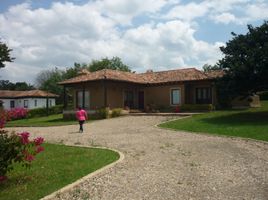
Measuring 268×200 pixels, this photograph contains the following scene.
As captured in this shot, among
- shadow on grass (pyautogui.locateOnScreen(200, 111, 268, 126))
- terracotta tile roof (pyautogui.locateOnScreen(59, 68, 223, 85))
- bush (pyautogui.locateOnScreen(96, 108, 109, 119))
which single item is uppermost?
terracotta tile roof (pyautogui.locateOnScreen(59, 68, 223, 85))

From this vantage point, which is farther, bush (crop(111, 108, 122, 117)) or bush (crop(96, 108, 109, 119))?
bush (crop(111, 108, 122, 117))

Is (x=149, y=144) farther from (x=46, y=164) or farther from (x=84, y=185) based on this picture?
(x=84, y=185)

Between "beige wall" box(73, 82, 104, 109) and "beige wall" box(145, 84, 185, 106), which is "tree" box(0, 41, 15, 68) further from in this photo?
"beige wall" box(145, 84, 185, 106)

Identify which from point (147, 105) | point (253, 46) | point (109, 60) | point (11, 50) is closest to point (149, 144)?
point (253, 46)

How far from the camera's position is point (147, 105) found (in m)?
38.4

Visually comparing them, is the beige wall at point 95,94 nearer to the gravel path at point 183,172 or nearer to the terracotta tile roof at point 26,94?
the gravel path at point 183,172

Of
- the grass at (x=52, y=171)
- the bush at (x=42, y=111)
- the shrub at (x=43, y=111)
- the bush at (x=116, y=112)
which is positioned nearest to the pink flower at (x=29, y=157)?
the grass at (x=52, y=171)

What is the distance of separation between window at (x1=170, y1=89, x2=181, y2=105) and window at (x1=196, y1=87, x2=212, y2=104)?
1.75 metres

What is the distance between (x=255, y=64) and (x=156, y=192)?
17.4 metres

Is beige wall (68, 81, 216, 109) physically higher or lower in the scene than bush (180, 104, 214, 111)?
higher

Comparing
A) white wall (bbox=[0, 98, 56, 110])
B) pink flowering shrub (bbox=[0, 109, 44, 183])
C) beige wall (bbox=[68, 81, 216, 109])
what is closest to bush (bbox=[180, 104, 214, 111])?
beige wall (bbox=[68, 81, 216, 109])

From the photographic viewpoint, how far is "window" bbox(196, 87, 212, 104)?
119 ft

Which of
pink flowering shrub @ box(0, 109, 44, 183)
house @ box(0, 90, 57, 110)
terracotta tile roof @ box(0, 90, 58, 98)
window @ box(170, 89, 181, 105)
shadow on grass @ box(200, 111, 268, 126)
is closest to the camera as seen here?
pink flowering shrub @ box(0, 109, 44, 183)

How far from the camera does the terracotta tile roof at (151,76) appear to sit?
117ft
